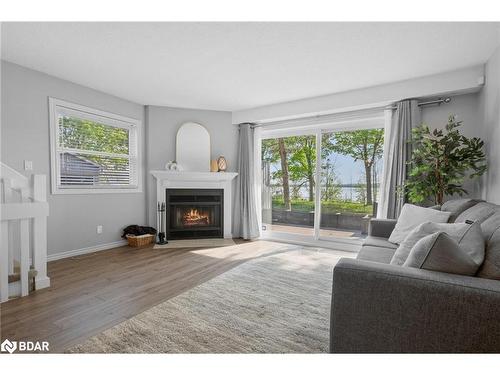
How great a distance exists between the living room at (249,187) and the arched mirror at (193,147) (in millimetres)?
41

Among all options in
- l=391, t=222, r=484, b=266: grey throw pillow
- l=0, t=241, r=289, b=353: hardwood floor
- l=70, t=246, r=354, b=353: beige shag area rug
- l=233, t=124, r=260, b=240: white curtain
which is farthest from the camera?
l=233, t=124, r=260, b=240: white curtain

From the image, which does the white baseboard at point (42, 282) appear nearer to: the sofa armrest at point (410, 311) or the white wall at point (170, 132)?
the white wall at point (170, 132)

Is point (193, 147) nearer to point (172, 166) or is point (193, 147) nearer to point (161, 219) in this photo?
point (172, 166)

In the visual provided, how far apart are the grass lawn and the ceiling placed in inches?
71.8

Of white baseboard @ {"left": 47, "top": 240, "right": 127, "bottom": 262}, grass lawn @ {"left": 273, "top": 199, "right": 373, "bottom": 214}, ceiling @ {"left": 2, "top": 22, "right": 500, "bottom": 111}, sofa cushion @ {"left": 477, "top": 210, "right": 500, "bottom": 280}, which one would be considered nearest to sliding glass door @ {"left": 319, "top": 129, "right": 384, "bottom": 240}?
grass lawn @ {"left": 273, "top": 199, "right": 373, "bottom": 214}

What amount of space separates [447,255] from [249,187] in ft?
11.8

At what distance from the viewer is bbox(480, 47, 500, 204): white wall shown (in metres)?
2.39

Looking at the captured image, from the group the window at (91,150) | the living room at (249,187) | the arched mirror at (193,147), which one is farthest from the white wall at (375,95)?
the window at (91,150)

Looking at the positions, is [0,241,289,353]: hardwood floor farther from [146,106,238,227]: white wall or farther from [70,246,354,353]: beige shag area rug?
[146,106,238,227]: white wall

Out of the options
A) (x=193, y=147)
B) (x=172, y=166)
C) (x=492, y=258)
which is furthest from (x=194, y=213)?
(x=492, y=258)

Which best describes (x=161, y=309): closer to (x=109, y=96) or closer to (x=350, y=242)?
(x=350, y=242)

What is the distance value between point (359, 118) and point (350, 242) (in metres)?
1.99

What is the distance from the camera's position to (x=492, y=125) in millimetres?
2531
